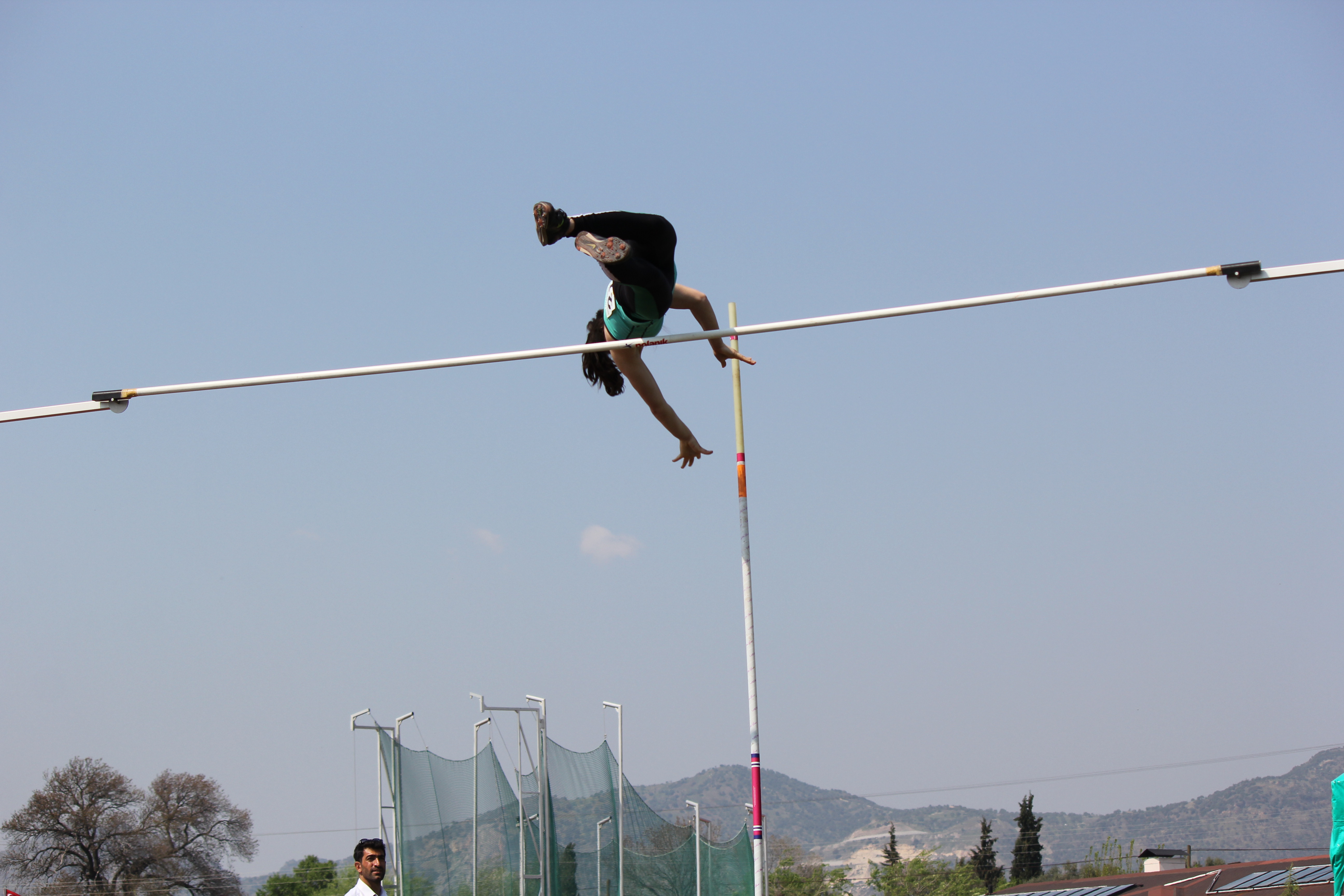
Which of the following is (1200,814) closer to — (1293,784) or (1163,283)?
(1293,784)

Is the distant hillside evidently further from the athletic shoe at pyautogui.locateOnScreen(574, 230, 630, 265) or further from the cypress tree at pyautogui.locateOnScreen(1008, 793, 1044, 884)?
the athletic shoe at pyautogui.locateOnScreen(574, 230, 630, 265)

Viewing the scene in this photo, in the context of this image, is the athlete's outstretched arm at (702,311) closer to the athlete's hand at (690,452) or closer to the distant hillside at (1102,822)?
the athlete's hand at (690,452)

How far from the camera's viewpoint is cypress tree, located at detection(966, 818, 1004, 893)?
47344 mm

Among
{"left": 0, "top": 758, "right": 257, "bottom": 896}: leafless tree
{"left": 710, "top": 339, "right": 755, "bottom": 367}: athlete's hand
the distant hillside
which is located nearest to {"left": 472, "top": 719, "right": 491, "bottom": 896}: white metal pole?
{"left": 710, "top": 339, "right": 755, "bottom": 367}: athlete's hand

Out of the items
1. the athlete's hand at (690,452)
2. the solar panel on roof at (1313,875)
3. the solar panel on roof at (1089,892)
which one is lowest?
the solar panel on roof at (1089,892)

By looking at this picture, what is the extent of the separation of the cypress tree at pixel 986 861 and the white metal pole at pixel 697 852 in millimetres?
40799

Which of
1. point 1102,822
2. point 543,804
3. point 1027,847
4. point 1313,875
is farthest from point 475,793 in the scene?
point 1102,822

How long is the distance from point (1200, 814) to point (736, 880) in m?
141

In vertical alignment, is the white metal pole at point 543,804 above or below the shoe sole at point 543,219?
below

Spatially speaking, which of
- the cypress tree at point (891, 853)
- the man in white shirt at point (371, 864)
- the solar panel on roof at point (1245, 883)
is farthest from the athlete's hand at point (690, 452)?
the cypress tree at point (891, 853)

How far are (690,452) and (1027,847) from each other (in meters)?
50.4

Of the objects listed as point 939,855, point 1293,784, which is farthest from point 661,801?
point 1293,784

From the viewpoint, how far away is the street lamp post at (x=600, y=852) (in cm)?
791

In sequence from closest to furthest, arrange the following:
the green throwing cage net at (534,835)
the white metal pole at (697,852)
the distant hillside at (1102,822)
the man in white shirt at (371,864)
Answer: the man in white shirt at (371,864)
the green throwing cage net at (534,835)
the white metal pole at (697,852)
the distant hillside at (1102,822)
